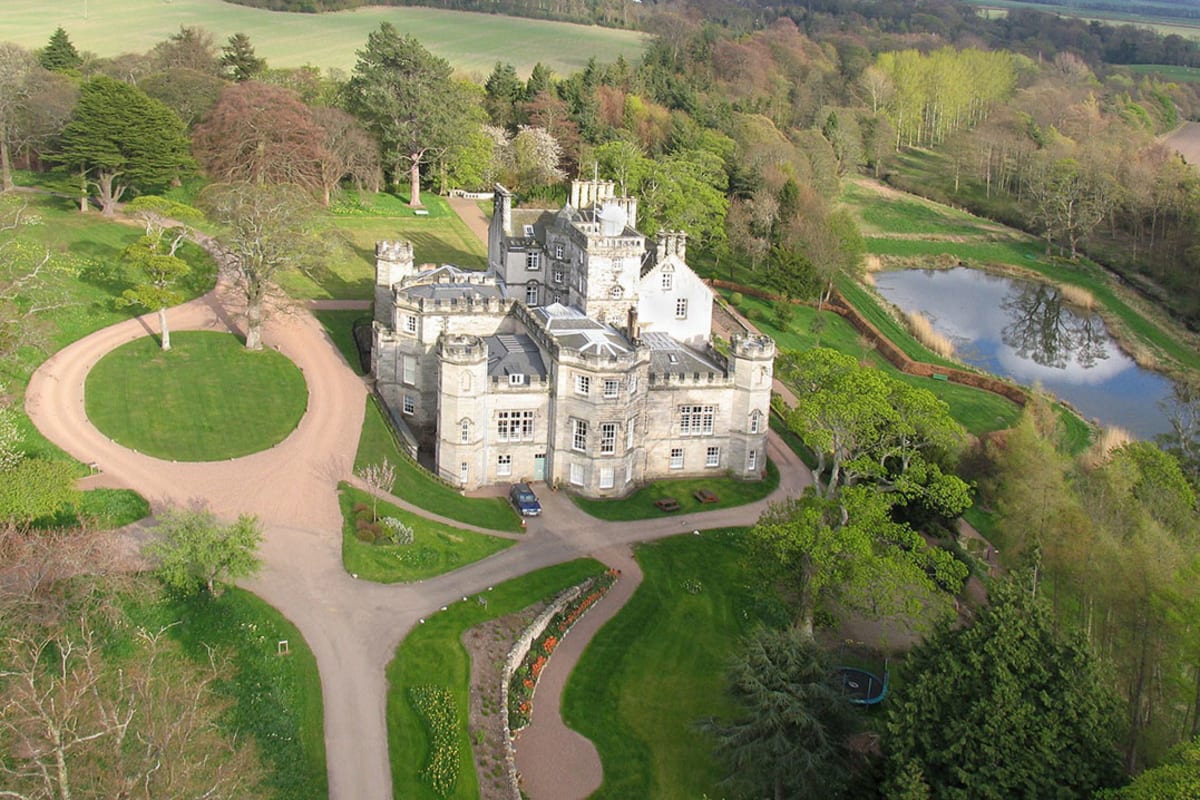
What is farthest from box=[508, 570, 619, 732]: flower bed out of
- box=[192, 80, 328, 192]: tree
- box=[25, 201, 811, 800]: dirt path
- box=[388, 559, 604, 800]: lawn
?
box=[192, 80, 328, 192]: tree

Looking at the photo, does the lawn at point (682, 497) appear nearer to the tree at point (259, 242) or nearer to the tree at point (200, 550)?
the tree at point (200, 550)

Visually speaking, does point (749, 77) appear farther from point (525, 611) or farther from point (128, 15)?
point (525, 611)

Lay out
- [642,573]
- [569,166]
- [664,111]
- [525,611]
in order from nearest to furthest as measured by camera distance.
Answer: [525,611], [642,573], [569,166], [664,111]

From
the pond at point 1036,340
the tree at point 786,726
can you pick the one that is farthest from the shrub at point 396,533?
the pond at point 1036,340

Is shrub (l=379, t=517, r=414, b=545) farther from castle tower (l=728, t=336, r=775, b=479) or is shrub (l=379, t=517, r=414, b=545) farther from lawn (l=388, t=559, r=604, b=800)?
castle tower (l=728, t=336, r=775, b=479)

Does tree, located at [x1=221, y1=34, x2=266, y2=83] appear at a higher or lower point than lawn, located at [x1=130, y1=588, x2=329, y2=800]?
higher

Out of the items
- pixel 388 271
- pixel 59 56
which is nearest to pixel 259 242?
pixel 388 271

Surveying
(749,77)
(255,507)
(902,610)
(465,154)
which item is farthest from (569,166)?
(902,610)
